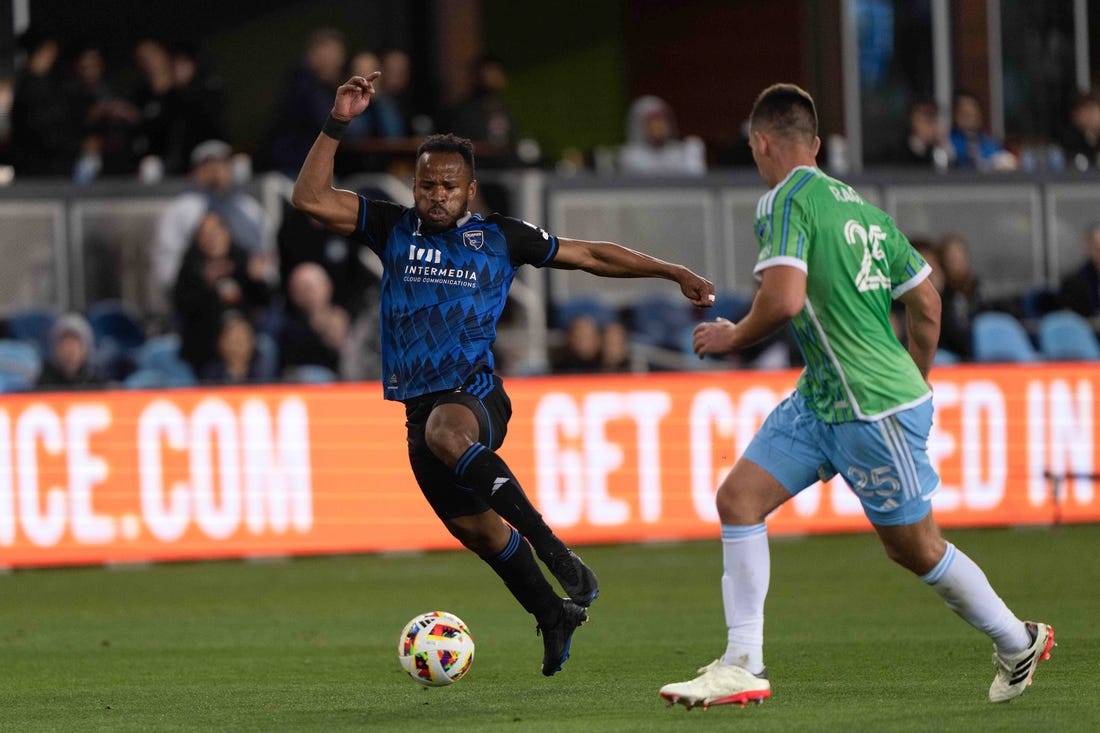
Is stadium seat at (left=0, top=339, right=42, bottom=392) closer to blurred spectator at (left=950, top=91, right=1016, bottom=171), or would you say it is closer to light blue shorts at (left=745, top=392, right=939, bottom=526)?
blurred spectator at (left=950, top=91, right=1016, bottom=171)

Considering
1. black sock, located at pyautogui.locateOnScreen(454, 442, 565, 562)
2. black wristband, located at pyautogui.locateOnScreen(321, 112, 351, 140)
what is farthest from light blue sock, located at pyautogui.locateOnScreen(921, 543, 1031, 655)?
black wristband, located at pyautogui.locateOnScreen(321, 112, 351, 140)

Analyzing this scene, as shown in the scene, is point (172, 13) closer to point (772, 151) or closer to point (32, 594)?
point (32, 594)

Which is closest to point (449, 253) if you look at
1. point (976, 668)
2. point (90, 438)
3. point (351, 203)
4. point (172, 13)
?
point (351, 203)

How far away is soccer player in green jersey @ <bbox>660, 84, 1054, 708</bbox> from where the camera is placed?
6.80 meters

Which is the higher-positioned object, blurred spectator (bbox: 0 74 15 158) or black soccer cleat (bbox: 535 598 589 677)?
blurred spectator (bbox: 0 74 15 158)

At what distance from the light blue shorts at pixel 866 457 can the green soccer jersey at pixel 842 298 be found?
0.17 feet

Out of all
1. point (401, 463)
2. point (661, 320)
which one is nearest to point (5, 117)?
point (401, 463)

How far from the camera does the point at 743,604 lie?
6.97m

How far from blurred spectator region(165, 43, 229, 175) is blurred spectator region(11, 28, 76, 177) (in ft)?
2.85

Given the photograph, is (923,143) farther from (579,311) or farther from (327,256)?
(327,256)

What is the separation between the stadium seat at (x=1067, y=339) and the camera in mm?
16797

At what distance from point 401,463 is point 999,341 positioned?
542cm

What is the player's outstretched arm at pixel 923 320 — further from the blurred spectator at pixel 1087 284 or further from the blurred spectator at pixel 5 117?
the blurred spectator at pixel 5 117

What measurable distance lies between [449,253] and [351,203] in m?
0.47
